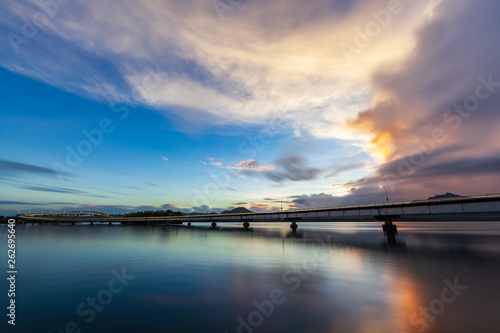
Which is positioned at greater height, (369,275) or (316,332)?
(316,332)

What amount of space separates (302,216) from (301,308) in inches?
3493

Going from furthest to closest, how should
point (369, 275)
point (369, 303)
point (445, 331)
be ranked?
point (369, 275)
point (369, 303)
point (445, 331)

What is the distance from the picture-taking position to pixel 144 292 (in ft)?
49.6

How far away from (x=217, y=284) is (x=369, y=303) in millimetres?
11066

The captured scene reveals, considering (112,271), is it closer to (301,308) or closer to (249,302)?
(249,302)

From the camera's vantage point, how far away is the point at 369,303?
12.6 meters

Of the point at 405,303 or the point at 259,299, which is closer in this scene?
the point at 405,303

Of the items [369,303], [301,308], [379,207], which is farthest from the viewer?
[379,207]

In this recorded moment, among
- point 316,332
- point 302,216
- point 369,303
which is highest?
point 316,332

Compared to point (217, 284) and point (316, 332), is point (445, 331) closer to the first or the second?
point (316, 332)

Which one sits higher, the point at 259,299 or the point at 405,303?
the point at 259,299

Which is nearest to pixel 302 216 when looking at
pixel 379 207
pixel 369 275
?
pixel 379 207

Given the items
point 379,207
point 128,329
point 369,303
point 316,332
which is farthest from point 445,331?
point 379,207

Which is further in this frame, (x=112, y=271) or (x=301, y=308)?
(x=112, y=271)
